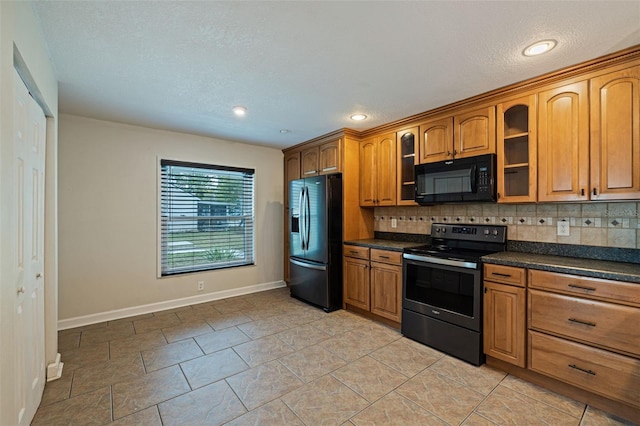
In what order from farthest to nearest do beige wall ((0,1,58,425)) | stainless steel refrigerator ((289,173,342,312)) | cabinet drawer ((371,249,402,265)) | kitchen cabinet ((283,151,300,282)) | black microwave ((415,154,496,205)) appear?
kitchen cabinet ((283,151,300,282)) → stainless steel refrigerator ((289,173,342,312)) → cabinet drawer ((371,249,402,265)) → black microwave ((415,154,496,205)) → beige wall ((0,1,58,425))

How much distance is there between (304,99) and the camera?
2793mm

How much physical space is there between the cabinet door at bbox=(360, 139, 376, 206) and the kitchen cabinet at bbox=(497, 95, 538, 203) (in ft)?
4.81

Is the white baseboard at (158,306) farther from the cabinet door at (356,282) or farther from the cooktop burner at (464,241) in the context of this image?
the cooktop burner at (464,241)

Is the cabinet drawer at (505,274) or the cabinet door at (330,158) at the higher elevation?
the cabinet door at (330,158)

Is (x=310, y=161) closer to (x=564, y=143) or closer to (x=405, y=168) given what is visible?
(x=405, y=168)

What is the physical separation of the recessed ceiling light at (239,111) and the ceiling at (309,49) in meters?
0.09

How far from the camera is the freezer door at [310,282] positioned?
374 centimetres

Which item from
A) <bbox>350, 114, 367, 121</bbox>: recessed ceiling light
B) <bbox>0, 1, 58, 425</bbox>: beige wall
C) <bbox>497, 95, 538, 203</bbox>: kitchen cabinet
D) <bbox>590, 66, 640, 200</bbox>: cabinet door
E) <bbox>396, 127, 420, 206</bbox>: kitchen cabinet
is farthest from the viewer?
<bbox>396, 127, 420, 206</bbox>: kitchen cabinet

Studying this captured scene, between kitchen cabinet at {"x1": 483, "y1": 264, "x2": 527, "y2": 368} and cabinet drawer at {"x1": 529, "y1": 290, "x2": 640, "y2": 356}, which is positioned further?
kitchen cabinet at {"x1": 483, "y1": 264, "x2": 527, "y2": 368}

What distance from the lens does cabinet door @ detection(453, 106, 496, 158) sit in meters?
2.67

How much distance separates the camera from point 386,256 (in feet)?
10.7

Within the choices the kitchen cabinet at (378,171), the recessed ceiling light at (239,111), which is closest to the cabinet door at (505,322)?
the kitchen cabinet at (378,171)

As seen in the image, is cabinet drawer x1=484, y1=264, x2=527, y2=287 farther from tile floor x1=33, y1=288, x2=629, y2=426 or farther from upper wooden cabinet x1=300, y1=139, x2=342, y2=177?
upper wooden cabinet x1=300, y1=139, x2=342, y2=177

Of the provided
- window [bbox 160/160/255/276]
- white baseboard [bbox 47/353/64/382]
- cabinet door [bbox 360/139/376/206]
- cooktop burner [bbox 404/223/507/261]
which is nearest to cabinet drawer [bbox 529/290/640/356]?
cooktop burner [bbox 404/223/507/261]
